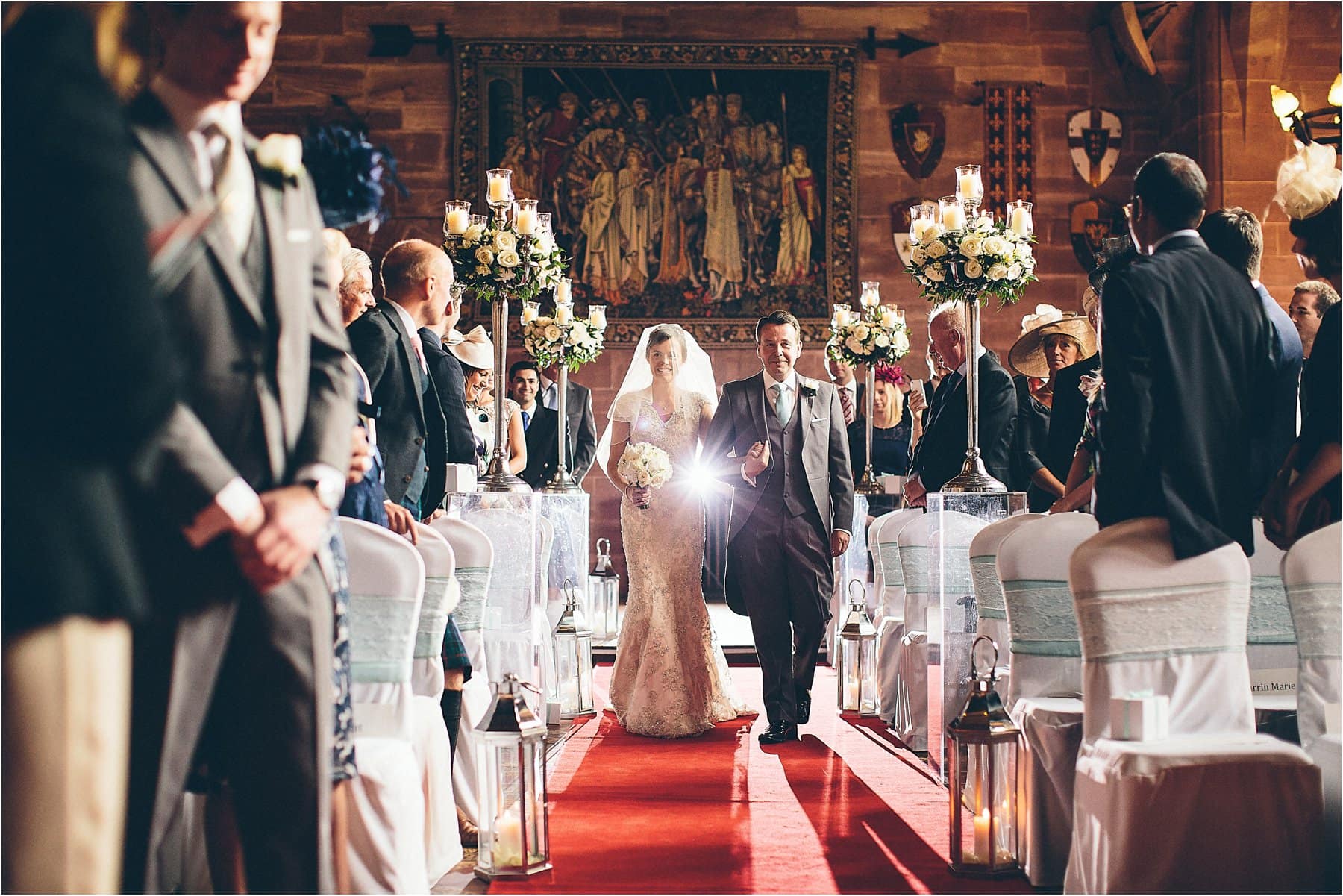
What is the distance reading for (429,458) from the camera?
13.3ft

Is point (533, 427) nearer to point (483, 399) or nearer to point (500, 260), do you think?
point (483, 399)

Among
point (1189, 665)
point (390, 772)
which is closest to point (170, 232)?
point (390, 772)

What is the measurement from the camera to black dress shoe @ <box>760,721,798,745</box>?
5719 millimetres

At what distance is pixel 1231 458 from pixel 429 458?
91.7 inches

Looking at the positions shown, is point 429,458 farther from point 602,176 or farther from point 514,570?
point 602,176

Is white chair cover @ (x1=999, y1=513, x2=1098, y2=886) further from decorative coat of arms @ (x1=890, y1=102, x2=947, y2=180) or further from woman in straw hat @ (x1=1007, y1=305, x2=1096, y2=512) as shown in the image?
decorative coat of arms @ (x1=890, y1=102, x2=947, y2=180)

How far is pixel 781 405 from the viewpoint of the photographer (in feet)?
19.7

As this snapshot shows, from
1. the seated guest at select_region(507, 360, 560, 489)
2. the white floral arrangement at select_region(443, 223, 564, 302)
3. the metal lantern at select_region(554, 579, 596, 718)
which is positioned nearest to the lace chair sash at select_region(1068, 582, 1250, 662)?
the white floral arrangement at select_region(443, 223, 564, 302)

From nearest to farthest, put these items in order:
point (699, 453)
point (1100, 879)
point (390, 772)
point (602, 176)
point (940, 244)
A: point (390, 772) < point (1100, 879) < point (940, 244) < point (699, 453) < point (602, 176)

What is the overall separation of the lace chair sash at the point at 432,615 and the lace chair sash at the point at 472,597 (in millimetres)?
571

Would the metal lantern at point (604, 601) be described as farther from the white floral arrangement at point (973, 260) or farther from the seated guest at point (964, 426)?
the white floral arrangement at point (973, 260)

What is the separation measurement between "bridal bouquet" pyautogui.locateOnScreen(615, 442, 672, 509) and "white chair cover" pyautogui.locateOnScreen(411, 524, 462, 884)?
8.19ft

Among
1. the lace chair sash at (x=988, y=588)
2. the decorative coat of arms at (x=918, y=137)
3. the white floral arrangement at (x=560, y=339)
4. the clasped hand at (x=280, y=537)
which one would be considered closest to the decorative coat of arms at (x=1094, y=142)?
the decorative coat of arms at (x=918, y=137)

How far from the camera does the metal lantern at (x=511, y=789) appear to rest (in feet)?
11.1
